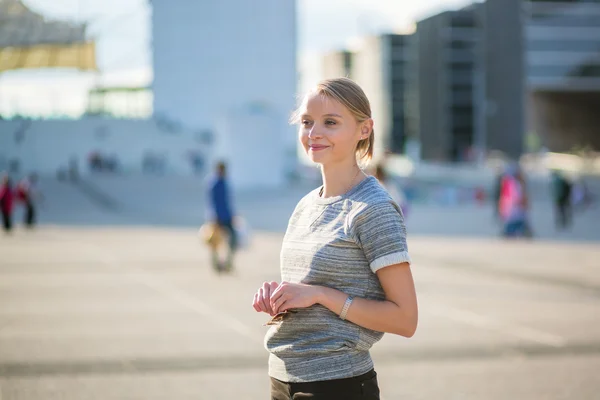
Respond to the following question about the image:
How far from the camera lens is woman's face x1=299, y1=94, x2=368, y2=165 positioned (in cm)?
308

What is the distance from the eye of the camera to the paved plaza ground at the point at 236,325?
309 inches

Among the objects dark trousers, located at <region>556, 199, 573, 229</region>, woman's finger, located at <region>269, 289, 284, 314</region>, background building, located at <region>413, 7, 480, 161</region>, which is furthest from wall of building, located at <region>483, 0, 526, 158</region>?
woman's finger, located at <region>269, 289, 284, 314</region>

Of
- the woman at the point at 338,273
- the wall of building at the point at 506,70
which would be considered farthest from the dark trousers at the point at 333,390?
the wall of building at the point at 506,70

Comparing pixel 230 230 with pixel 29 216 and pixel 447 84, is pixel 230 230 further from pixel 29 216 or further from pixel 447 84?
pixel 447 84

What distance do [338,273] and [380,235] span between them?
0.18 m

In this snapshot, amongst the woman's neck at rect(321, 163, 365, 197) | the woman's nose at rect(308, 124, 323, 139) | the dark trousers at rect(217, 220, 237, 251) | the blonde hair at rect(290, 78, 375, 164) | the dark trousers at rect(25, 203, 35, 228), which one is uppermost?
the blonde hair at rect(290, 78, 375, 164)

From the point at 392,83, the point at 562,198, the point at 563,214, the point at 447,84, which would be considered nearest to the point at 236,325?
the point at 563,214

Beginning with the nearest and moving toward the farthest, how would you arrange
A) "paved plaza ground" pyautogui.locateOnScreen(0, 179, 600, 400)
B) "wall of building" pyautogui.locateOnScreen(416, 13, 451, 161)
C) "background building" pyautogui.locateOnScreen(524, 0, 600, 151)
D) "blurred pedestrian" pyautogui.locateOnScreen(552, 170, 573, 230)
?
"paved plaza ground" pyautogui.locateOnScreen(0, 179, 600, 400) < "blurred pedestrian" pyautogui.locateOnScreen(552, 170, 573, 230) < "background building" pyautogui.locateOnScreen(524, 0, 600, 151) < "wall of building" pyautogui.locateOnScreen(416, 13, 451, 161)

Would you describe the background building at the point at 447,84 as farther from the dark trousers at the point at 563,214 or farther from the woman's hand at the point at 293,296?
the woman's hand at the point at 293,296

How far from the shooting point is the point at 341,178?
Answer: 3.11 meters

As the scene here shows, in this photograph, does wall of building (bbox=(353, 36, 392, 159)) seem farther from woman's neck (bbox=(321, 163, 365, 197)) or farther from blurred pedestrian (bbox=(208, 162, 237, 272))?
woman's neck (bbox=(321, 163, 365, 197))

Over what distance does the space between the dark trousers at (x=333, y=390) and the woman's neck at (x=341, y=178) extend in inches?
21.5

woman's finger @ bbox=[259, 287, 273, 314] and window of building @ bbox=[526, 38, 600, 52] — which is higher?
window of building @ bbox=[526, 38, 600, 52]

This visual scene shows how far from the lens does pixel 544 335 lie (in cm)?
1013
